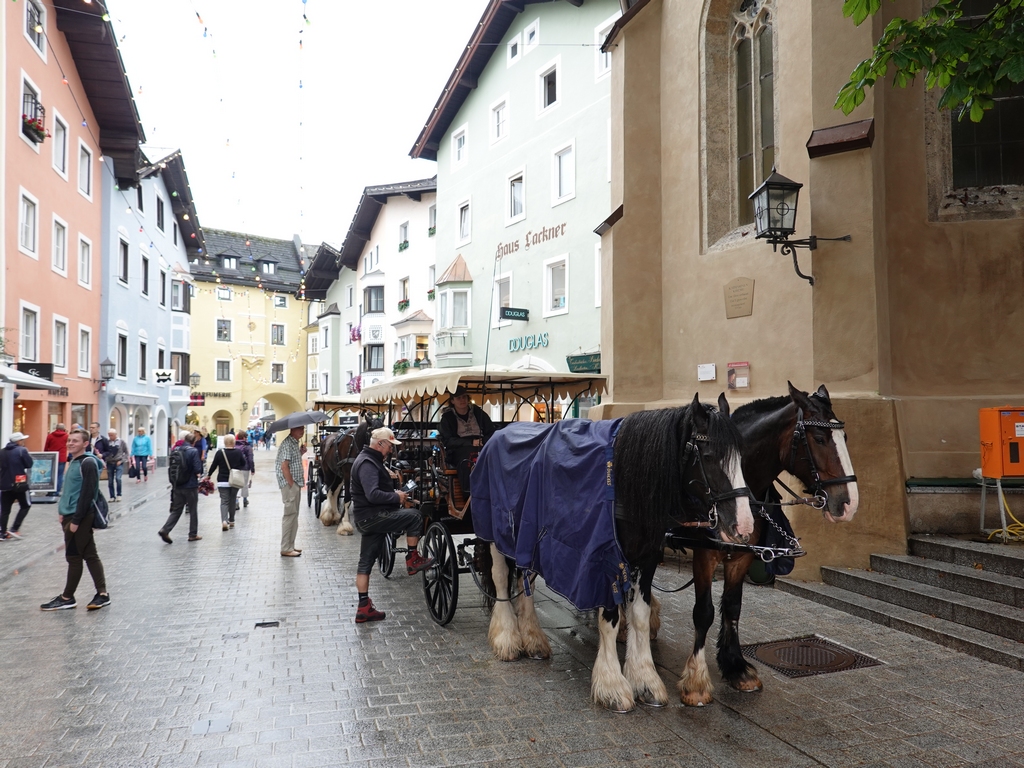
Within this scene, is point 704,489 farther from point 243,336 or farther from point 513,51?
point 243,336

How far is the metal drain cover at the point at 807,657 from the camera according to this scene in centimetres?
580

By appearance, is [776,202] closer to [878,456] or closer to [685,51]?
[878,456]

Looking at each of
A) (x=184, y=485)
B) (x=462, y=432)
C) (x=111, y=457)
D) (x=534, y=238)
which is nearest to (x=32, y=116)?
(x=111, y=457)

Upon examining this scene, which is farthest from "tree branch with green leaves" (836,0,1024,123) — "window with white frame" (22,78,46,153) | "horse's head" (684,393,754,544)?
"window with white frame" (22,78,46,153)

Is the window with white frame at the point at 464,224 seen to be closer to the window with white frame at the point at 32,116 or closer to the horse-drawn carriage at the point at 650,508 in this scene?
the window with white frame at the point at 32,116

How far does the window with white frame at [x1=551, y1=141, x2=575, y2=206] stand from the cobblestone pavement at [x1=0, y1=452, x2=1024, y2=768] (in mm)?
15919

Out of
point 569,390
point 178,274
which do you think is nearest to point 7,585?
point 569,390

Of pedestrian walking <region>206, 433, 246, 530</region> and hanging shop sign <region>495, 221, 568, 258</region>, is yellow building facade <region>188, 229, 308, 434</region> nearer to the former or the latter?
hanging shop sign <region>495, 221, 568, 258</region>

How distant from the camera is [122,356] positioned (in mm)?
28578

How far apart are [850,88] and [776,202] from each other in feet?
7.44

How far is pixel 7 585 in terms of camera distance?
362 inches

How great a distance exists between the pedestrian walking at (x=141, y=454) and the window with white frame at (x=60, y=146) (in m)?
8.50

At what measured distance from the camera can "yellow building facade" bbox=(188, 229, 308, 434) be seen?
56.3m

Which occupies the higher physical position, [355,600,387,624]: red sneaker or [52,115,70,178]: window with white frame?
[52,115,70,178]: window with white frame
